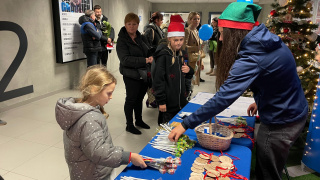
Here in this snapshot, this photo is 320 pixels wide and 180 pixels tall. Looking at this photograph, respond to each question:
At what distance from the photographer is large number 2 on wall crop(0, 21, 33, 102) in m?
4.05

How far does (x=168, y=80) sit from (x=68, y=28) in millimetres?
3638

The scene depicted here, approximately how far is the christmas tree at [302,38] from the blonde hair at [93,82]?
108 inches

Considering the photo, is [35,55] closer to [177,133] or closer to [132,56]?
[132,56]

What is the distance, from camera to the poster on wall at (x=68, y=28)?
501 cm

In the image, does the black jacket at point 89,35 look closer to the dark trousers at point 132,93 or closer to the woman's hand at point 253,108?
the dark trousers at point 132,93

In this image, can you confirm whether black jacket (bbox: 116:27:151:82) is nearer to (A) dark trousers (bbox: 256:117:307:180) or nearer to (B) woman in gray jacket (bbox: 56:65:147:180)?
(B) woman in gray jacket (bbox: 56:65:147:180)

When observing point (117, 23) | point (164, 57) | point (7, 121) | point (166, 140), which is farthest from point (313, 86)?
point (117, 23)

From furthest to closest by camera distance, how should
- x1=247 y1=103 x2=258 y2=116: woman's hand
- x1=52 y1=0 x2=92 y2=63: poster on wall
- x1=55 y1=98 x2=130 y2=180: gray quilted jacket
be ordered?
1. x1=52 y1=0 x2=92 y2=63: poster on wall
2. x1=247 y1=103 x2=258 y2=116: woman's hand
3. x1=55 y1=98 x2=130 y2=180: gray quilted jacket

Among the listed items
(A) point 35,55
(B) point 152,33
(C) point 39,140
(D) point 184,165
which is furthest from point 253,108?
(A) point 35,55

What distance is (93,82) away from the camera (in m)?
1.38

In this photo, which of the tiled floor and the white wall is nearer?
the tiled floor

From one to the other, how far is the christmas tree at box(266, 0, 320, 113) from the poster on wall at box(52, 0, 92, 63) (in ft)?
13.0

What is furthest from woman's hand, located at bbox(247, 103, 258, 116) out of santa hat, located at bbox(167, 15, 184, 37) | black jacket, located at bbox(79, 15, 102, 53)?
black jacket, located at bbox(79, 15, 102, 53)

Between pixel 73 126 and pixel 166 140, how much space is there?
0.62 meters
